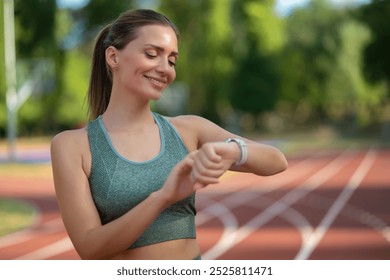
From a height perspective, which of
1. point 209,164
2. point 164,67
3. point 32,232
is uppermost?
point 32,232

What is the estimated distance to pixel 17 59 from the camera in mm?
25281

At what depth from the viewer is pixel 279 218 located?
11789 millimetres

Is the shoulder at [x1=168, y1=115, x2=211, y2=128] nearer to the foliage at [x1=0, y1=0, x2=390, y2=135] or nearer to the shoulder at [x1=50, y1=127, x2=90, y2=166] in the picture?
the shoulder at [x1=50, y1=127, x2=90, y2=166]

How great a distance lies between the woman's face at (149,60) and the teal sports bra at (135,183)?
0.10 m

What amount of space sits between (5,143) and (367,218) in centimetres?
2769

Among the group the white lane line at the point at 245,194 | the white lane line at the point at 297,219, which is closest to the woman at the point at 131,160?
the white lane line at the point at 297,219

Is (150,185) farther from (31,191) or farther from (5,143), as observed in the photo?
(5,143)

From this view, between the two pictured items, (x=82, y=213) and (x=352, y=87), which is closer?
(x=82, y=213)

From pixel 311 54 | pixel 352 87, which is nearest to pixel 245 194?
pixel 352 87

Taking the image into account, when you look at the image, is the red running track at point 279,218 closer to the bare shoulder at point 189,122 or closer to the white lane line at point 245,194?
the white lane line at point 245,194

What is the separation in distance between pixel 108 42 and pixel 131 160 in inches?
11.7

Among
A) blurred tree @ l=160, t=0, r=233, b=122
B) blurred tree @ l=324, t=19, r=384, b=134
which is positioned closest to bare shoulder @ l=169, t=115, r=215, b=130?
blurred tree @ l=160, t=0, r=233, b=122

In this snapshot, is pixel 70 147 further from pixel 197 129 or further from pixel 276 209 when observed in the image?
pixel 276 209
